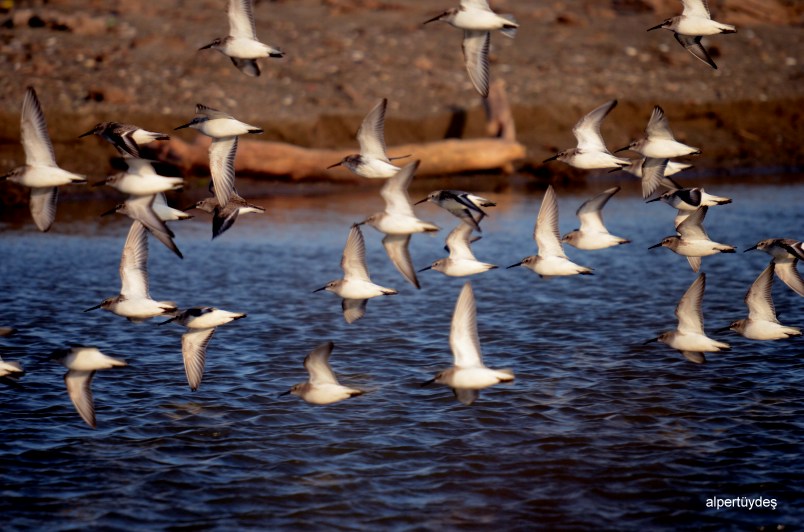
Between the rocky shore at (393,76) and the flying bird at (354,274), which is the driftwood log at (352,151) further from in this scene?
the flying bird at (354,274)

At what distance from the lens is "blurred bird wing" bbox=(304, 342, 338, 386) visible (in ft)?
39.9

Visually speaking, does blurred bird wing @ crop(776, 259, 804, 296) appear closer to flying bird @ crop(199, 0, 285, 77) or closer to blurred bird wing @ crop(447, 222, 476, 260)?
blurred bird wing @ crop(447, 222, 476, 260)

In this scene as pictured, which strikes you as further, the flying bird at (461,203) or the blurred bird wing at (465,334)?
the flying bird at (461,203)

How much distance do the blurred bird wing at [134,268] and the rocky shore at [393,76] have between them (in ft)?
54.3

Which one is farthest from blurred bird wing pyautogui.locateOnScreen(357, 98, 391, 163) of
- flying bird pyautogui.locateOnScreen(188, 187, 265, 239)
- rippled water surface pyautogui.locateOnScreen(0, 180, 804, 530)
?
rippled water surface pyautogui.locateOnScreen(0, 180, 804, 530)

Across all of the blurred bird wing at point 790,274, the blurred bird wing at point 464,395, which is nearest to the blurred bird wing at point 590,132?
the blurred bird wing at point 790,274

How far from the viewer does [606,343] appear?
715 inches

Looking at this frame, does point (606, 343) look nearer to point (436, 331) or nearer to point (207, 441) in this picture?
point (436, 331)

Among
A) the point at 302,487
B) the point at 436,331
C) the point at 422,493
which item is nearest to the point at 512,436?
the point at 422,493

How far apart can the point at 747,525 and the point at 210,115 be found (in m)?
8.11

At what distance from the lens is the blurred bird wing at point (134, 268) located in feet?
45.4

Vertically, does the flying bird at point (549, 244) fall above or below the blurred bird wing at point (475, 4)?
below

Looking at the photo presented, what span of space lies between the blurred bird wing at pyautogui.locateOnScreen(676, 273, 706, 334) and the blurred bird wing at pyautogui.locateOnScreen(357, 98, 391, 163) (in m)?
4.08

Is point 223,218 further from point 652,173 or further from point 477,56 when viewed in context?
point 652,173
